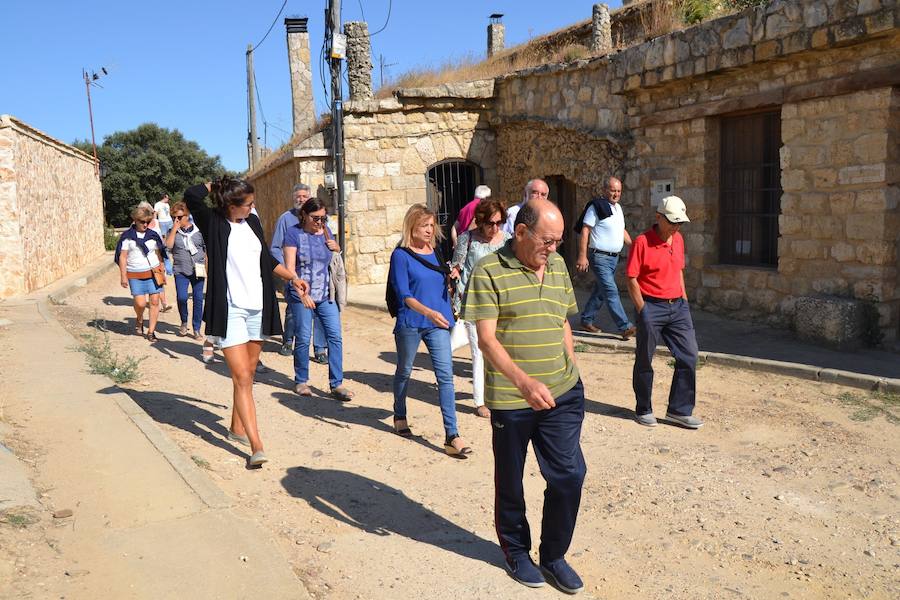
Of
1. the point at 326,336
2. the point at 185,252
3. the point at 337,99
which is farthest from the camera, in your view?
the point at 337,99

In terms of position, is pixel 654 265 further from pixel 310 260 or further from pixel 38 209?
pixel 38 209

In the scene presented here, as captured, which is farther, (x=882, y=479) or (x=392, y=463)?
(x=392, y=463)

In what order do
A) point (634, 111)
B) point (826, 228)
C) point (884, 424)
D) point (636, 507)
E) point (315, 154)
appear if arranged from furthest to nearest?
point (315, 154)
point (634, 111)
point (826, 228)
point (884, 424)
point (636, 507)

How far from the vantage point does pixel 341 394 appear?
6.79 metres

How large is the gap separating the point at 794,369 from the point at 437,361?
3.50 m

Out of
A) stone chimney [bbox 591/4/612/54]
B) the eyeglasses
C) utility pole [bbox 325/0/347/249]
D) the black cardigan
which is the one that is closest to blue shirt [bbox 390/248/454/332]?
the black cardigan

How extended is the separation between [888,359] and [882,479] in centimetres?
319

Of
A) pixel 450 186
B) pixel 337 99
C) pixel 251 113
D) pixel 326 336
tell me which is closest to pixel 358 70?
pixel 337 99

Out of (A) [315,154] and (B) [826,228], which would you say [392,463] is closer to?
(B) [826,228]

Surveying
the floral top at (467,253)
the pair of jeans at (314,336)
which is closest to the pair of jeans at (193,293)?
Answer: the pair of jeans at (314,336)

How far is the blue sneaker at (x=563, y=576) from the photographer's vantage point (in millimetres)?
3451

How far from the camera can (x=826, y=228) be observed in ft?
27.3

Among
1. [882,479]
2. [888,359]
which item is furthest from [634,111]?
[882,479]

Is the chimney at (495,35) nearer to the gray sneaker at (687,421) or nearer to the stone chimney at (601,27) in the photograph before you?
the stone chimney at (601,27)
